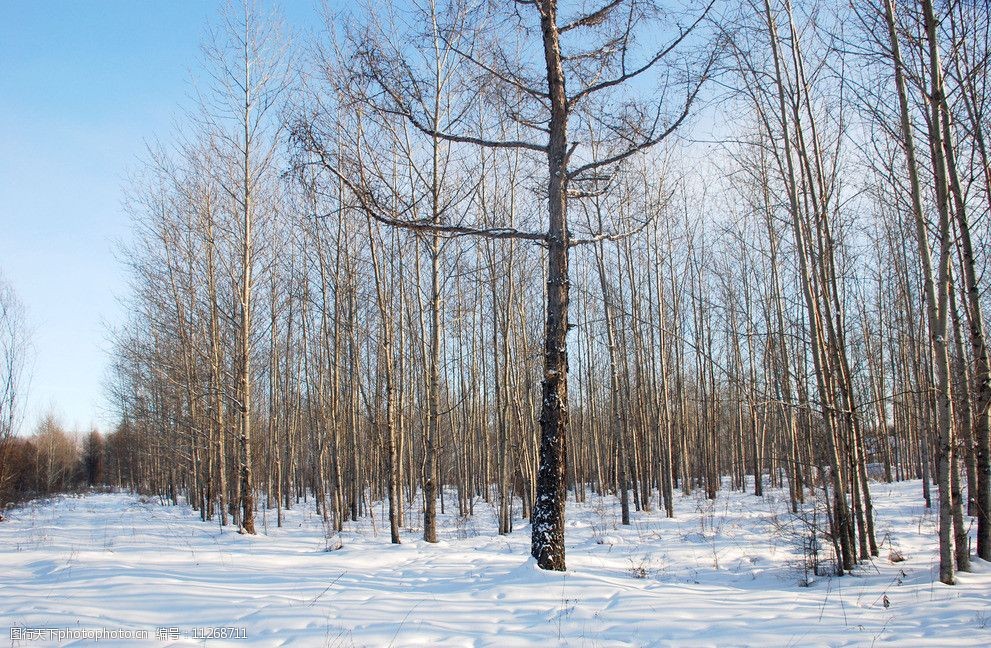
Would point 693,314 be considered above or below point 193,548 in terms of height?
above

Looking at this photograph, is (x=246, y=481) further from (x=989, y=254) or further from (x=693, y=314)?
(x=693, y=314)

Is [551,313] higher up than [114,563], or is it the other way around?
[551,313]

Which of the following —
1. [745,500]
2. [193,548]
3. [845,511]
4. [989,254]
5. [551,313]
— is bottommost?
[745,500]

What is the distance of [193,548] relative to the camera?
865 centimetres

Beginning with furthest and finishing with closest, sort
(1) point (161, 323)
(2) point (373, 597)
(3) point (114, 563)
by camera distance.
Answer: (1) point (161, 323)
(3) point (114, 563)
(2) point (373, 597)

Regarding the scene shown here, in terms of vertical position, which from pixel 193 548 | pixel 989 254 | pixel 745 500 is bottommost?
pixel 745 500

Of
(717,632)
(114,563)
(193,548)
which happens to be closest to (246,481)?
(193,548)

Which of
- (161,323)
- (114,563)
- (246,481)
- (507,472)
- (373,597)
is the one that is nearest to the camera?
(373,597)

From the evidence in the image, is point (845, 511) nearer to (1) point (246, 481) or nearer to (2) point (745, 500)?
(1) point (246, 481)

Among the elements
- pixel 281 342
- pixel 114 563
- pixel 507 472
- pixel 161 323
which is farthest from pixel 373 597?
pixel 281 342

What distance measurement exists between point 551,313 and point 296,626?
356 centimetres

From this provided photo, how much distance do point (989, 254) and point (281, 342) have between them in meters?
20.7

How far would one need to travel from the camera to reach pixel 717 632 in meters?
4.08

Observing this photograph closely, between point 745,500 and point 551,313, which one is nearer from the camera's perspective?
point 551,313
